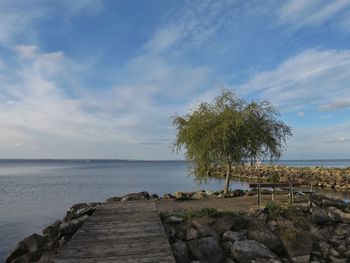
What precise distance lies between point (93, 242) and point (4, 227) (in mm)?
16408

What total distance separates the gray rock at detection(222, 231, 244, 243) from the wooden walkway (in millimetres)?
2183

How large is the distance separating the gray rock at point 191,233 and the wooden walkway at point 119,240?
99 cm

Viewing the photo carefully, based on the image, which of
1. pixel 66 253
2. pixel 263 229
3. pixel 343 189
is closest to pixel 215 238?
pixel 263 229

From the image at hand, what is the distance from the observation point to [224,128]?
2012cm

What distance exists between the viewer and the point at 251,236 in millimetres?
13070

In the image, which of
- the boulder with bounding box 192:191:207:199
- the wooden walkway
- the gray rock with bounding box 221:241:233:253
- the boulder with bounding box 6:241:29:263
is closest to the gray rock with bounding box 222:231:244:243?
the gray rock with bounding box 221:241:233:253

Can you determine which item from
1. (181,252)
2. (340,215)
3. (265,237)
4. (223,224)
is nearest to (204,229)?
(223,224)

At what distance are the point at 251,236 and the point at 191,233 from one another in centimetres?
201

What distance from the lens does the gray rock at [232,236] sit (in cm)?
1274

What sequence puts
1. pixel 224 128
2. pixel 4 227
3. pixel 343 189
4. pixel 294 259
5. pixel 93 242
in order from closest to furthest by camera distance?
pixel 93 242, pixel 294 259, pixel 224 128, pixel 4 227, pixel 343 189

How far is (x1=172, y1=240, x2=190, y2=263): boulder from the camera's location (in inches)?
453

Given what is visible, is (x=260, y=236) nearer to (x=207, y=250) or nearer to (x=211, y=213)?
(x=211, y=213)

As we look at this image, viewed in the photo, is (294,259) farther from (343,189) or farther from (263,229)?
(343,189)

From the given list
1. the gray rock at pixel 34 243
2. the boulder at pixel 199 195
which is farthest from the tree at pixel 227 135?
the gray rock at pixel 34 243
